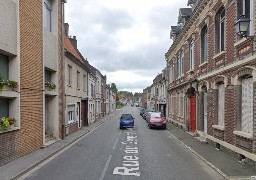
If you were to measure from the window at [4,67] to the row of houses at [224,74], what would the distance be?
29.2 feet

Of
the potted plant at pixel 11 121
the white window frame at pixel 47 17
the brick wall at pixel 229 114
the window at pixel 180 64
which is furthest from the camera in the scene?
the window at pixel 180 64

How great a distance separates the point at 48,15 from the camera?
60.3 ft

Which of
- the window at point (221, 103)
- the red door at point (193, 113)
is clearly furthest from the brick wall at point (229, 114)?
the red door at point (193, 113)

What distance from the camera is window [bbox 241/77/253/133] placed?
37.8 ft

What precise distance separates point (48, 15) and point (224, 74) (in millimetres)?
10952

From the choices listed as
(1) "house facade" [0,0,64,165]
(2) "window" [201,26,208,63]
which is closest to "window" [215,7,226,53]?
(2) "window" [201,26,208,63]

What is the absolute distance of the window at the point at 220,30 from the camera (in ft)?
50.5

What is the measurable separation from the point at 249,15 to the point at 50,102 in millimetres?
12501

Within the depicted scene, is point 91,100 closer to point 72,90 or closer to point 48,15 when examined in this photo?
point 72,90

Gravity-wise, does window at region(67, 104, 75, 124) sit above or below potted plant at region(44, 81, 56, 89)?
below

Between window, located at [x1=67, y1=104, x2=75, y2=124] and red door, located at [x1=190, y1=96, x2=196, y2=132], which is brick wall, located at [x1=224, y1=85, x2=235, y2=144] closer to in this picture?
red door, located at [x1=190, y1=96, x2=196, y2=132]

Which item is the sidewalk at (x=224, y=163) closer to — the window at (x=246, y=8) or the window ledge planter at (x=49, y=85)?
the window at (x=246, y=8)

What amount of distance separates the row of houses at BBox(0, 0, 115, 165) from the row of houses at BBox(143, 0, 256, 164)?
868cm

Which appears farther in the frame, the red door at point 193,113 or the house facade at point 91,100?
the house facade at point 91,100
